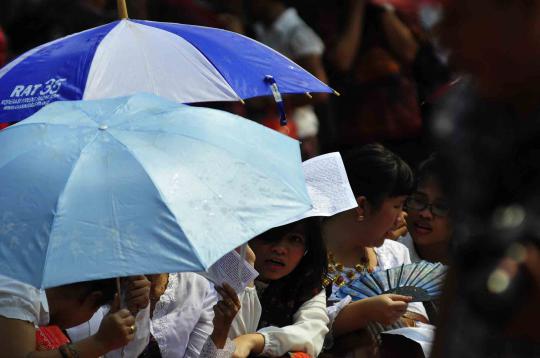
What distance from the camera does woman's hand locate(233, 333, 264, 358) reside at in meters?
4.43

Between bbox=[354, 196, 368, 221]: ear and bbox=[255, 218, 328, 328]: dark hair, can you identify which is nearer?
bbox=[255, 218, 328, 328]: dark hair

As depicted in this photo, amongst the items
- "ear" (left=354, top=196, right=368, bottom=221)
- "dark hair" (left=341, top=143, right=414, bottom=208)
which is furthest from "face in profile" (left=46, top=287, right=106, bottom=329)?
"dark hair" (left=341, top=143, right=414, bottom=208)

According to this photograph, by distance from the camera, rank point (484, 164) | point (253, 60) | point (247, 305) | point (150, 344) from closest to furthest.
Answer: point (484, 164)
point (150, 344)
point (247, 305)
point (253, 60)

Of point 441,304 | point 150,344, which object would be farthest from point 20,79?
point 441,304

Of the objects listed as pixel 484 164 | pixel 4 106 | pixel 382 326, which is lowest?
pixel 382 326

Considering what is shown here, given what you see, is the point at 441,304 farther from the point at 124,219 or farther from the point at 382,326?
the point at 382,326

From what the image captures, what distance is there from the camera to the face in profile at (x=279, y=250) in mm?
4988

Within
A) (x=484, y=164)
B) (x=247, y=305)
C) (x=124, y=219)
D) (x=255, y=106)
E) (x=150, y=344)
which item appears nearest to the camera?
(x=484, y=164)

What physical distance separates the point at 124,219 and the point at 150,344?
3.67ft

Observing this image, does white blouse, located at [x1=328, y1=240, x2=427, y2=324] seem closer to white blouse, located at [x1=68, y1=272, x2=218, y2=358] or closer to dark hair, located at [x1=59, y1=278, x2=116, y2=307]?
white blouse, located at [x1=68, y1=272, x2=218, y2=358]

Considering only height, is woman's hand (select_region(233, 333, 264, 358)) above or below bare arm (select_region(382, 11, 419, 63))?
below

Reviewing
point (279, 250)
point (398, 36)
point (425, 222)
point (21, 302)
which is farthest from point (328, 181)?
point (398, 36)

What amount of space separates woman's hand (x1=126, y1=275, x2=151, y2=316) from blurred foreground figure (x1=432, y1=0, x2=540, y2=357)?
202 cm

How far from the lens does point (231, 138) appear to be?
377cm
